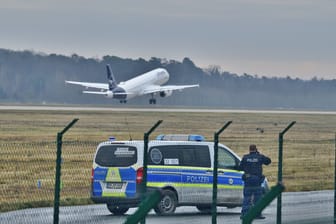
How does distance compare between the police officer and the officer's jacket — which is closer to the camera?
the police officer

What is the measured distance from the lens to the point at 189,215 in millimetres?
21125

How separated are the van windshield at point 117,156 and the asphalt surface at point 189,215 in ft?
3.16

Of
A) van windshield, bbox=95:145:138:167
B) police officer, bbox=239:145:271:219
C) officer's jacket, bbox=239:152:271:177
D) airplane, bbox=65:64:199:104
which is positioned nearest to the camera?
police officer, bbox=239:145:271:219

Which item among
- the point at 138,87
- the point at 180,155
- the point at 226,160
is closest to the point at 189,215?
the point at 180,155

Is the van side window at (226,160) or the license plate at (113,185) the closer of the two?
the license plate at (113,185)

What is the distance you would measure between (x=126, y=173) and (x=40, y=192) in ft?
12.2

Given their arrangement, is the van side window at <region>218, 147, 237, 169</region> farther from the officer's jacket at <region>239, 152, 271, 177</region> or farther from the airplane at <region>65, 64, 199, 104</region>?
the airplane at <region>65, 64, 199, 104</region>

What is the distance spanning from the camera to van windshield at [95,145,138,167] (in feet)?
67.8

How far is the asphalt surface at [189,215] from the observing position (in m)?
18.5

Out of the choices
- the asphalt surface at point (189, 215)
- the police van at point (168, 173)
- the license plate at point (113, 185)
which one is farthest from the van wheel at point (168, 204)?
the license plate at point (113, 185)

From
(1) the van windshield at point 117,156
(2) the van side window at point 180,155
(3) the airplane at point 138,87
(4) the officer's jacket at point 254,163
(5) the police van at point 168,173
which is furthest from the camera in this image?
(3) the airplane at point 138,87

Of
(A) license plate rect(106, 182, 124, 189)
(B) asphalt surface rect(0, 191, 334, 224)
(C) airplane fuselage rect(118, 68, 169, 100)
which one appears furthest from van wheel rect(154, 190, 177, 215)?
(C) airplane fuselage rect(118, 68, 169, 100)

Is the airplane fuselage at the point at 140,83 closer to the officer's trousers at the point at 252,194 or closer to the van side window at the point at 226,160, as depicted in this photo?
the van side window at the point at 226,160

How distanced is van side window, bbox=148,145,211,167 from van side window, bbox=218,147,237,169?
1.22 ft
